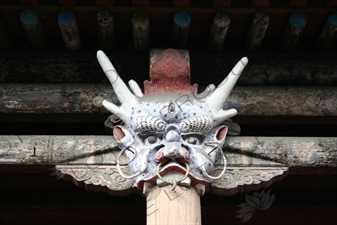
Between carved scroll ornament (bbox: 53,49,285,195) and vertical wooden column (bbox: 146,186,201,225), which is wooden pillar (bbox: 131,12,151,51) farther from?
vertical wooden column (bbox: 146,186,201,225)

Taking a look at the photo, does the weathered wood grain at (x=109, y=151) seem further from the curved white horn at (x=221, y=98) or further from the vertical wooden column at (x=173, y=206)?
the vertical wooden column at (x=173, y=206)

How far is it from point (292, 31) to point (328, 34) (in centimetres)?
27

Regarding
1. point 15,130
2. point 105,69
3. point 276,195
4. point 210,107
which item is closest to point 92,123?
point 15,130

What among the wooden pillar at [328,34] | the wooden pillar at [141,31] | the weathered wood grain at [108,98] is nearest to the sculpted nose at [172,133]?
the weathered wood grain at [108,98]

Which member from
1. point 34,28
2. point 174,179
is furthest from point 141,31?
point 174,179

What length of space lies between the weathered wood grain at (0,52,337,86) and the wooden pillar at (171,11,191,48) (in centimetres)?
21

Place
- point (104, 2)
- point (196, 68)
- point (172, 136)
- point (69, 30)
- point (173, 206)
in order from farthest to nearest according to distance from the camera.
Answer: point (196, 68) < point (69, 30) < point (104, 2) < point (172, 136) < point (173, 206)

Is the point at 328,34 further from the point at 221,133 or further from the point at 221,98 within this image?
the point at 221,133

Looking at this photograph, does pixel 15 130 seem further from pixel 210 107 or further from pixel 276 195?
pixel 276 195

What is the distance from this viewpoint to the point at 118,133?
4.03 metres

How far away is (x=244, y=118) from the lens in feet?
15.1

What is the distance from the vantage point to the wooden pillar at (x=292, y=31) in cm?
438

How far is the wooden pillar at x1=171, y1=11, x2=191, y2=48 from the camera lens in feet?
14.2

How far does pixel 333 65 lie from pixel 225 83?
3.52ft
